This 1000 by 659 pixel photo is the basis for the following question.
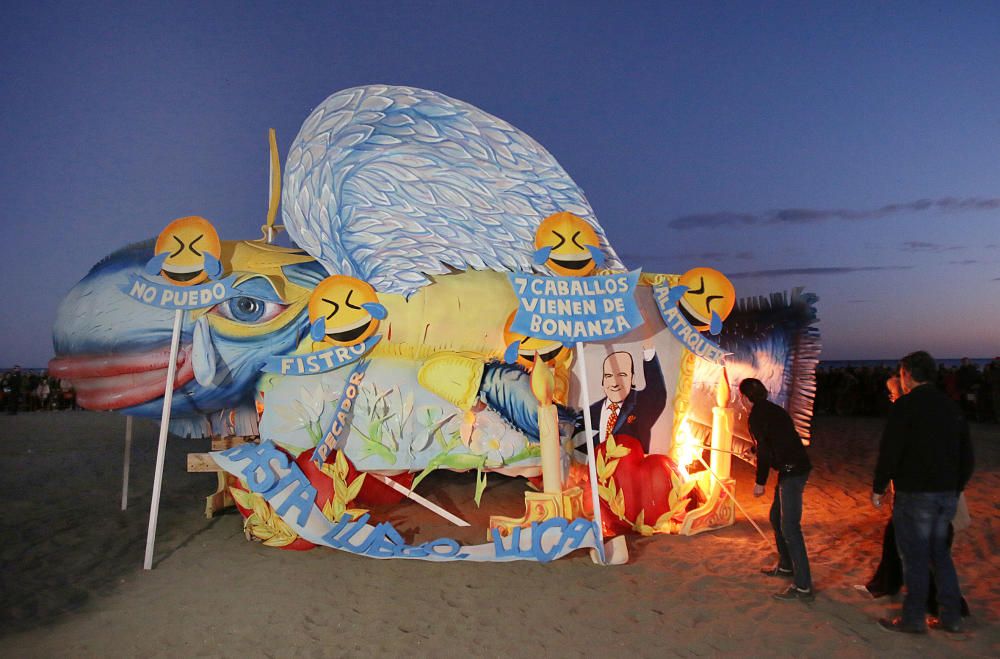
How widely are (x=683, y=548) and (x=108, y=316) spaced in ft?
18.1

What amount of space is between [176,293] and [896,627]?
5.68 m

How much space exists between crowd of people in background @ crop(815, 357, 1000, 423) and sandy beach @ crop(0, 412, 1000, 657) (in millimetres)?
8820

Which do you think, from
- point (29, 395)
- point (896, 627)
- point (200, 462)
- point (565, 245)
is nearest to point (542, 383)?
point (565, 245)

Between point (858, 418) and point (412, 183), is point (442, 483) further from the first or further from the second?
point (858, 418)

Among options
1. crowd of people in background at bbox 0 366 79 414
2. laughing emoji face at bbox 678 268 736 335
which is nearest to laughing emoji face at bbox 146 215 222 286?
laughing emoji face at bbox 678 268 736 335

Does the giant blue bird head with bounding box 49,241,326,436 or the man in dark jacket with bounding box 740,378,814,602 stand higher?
the giant blue bird head with bounding box 49,241,326,436

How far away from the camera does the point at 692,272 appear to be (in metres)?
6.43

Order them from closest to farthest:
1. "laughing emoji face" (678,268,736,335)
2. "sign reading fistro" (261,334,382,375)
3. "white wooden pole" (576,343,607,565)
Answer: "white wooden pole" (576,343,607,565)
"sign reading fistro" (261,334,382,375)
"laughing emoji face" (678,268,736,335)

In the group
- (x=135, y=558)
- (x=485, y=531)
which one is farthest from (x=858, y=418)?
A: (x=135, y=558)

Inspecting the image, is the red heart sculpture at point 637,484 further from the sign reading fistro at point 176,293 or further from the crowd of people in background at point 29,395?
the crowd of people in background at point 29,395

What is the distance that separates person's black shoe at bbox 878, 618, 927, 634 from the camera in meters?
4.03

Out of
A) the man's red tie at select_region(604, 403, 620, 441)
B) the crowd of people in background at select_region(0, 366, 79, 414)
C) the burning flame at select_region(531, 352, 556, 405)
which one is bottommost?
the crowd of people in background at select_region(0, 366, 79, 414)

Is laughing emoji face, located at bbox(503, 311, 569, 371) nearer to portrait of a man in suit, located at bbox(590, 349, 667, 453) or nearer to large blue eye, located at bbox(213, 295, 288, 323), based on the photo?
portrait of a man in suit, located at bbox(590, 349, 667, 453)

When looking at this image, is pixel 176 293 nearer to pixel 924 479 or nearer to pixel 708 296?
pixel 708 296
